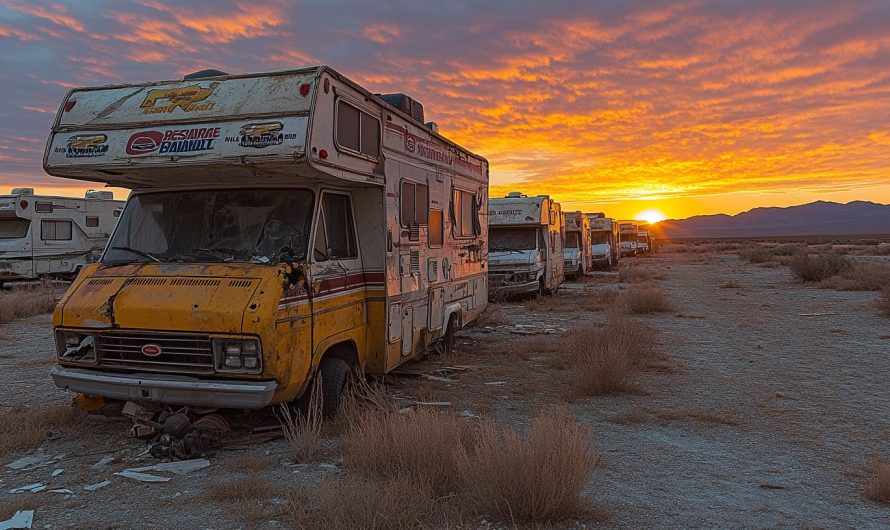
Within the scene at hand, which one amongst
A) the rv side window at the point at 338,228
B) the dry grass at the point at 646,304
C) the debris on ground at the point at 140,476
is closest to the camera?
the debris on ground at the point at 140,476

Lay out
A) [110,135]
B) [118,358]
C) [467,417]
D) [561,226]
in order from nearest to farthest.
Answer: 1. [118,358]
2. [110,135]
3. [467,417]
4. [561,226]

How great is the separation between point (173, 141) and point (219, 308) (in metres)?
1.62

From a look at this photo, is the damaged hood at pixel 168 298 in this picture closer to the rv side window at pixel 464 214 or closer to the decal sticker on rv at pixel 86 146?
the decal sticker on rv at pixel 86 146

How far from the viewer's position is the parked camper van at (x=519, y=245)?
56.9 feet

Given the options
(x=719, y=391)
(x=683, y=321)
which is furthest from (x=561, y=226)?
(x=719, y=391)

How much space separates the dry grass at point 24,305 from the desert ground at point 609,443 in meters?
3.12

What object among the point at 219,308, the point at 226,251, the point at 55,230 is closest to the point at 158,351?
the point at 219,308

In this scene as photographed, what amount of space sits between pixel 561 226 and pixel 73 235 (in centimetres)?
1570

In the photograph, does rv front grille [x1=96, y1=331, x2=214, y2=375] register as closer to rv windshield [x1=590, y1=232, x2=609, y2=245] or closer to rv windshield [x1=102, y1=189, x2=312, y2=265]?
rv windshield [x1=102, y1=189, x2=312, y2=265]

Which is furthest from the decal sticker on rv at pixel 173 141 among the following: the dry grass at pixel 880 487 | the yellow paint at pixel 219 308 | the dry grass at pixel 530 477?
the dry grass at pixel 880 487

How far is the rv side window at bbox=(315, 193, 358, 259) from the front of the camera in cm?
623

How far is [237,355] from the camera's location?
5238 millimetres

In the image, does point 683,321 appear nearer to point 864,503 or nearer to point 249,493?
point 864,503

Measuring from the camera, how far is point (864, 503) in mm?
4574
